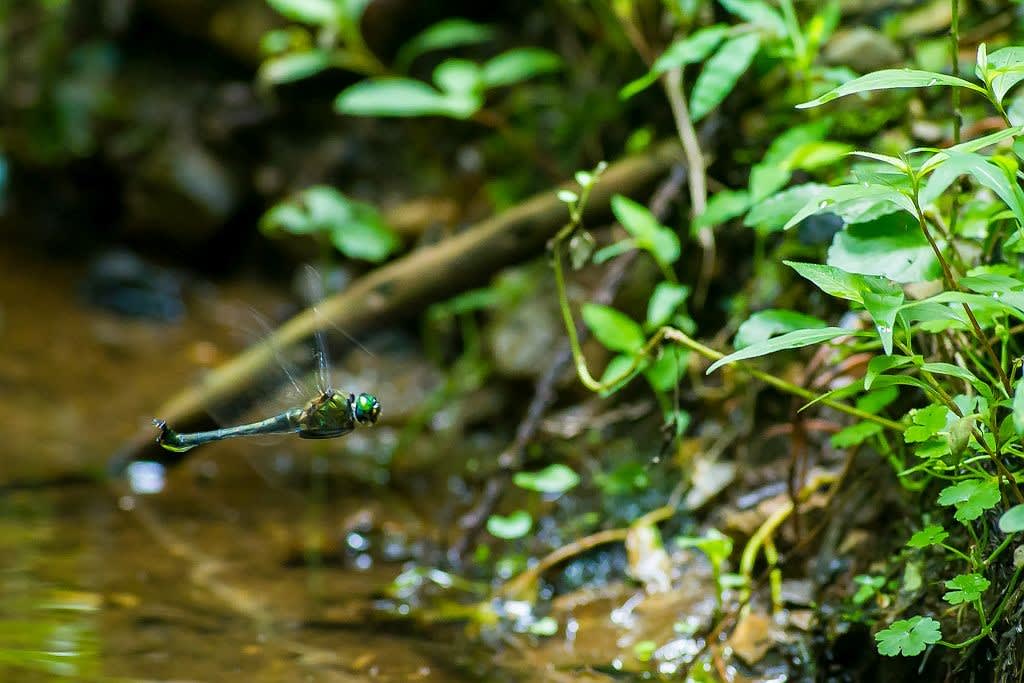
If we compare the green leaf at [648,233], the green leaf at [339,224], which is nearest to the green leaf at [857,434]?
the green leaf at [648,233]

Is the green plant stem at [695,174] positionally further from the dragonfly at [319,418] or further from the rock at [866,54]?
the dragonfly at [319,418]

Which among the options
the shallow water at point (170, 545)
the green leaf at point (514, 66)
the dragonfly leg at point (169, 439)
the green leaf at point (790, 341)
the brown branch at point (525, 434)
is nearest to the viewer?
the green leaf at point (790, 341)

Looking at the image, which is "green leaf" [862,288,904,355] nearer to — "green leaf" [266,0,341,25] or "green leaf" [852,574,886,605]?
"green leaf" [852,574,886,605]

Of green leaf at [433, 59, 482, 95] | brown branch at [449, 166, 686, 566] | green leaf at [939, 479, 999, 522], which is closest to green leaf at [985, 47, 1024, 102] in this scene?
green leaf at [939, 479, 999, 522]

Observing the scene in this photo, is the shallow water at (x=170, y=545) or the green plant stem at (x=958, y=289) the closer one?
the green plant stem at (x=958, y=289)

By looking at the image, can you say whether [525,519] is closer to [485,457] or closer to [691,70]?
[485,457]

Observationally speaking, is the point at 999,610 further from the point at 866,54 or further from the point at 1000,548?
the point at 866,54
